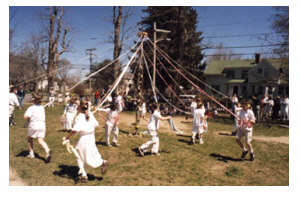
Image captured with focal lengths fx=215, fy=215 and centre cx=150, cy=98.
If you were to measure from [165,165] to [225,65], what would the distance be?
35226 millimetres

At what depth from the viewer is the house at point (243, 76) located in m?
31.2

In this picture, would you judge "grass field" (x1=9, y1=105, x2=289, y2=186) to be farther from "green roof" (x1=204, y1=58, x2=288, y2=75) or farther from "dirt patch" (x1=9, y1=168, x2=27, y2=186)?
"green roof" (x1=204, y1=58, x2=288, y2=75)

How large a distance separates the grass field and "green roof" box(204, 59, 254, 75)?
2888 centimetres

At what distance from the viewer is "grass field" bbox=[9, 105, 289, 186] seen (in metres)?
5.23

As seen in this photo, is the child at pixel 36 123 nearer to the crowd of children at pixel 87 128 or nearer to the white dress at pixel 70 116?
the crowd of children at pixel 87 128

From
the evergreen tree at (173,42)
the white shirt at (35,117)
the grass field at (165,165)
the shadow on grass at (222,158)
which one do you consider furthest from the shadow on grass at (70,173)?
the evergreen tree at (173,42)

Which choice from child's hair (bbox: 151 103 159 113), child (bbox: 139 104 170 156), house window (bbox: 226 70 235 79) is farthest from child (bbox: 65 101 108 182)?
house window (bbox: 226 70 235 79)

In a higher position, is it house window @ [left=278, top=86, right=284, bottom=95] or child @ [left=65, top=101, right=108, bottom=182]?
house window @ [left=278, top=86, right=284, bottom=95]

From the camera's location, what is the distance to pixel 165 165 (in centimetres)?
628

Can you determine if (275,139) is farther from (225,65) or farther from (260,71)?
(225,65)

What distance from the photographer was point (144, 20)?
2575 cm
